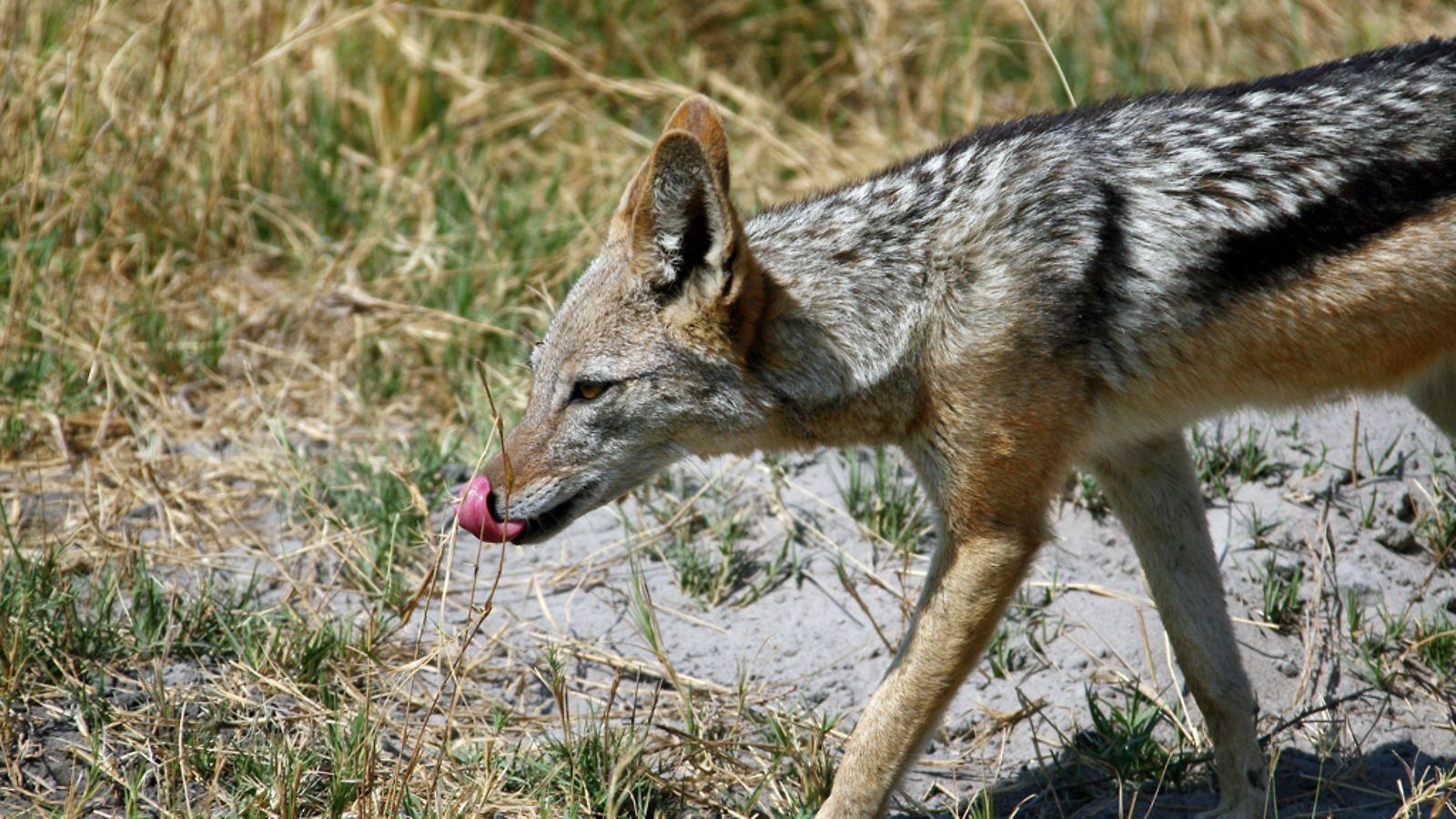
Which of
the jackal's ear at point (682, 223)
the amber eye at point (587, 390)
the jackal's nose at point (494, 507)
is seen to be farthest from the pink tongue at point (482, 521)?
the jackal's ear at point (682, 223)

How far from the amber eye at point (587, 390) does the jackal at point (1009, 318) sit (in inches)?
0.4

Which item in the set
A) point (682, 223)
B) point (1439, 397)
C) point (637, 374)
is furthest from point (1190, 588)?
point (682, 223)

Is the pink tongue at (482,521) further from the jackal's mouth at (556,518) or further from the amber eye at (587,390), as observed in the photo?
the amber eye at (587,390)

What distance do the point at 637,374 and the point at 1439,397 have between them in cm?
259

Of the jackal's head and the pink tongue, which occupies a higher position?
the jackal's head

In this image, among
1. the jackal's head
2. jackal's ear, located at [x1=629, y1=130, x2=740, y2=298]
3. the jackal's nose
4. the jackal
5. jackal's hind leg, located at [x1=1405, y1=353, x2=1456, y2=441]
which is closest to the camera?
jackal's ear, located at [x1=629, y1=130, x2=740, y2=298]

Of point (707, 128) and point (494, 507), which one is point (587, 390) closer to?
point (494, 507)

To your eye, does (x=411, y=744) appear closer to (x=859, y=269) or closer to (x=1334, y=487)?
(x=859, y=269)

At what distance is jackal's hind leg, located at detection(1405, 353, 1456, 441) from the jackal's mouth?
2.57m

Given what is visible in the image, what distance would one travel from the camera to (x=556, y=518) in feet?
13.2

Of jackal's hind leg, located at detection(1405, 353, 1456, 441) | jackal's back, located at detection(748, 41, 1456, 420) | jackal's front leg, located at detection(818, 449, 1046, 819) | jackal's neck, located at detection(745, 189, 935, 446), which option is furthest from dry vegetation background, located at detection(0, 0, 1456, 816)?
jackal's hind leg, located at detection(1405, 353, 1456, 441)

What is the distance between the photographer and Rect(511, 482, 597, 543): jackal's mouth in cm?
399

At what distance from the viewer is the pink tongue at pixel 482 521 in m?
3.94

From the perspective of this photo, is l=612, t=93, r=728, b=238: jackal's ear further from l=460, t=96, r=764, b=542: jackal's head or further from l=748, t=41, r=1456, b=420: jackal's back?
l=748, t=41, r=1456, b=420: jackal's back
